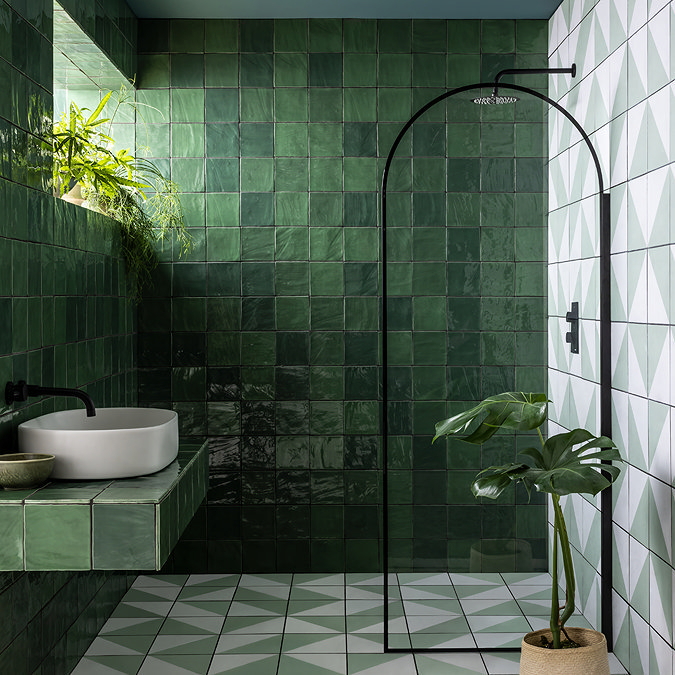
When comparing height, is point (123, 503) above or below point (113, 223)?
below

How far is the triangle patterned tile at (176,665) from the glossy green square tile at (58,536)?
0.96 m

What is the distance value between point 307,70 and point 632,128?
5.38 ft

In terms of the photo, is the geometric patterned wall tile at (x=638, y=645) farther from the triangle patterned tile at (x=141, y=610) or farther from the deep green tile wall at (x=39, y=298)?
the deep green tile wall at (x=39, y=298)

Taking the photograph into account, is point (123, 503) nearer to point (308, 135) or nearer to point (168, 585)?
point (168, 585)

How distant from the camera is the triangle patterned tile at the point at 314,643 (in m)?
2.85

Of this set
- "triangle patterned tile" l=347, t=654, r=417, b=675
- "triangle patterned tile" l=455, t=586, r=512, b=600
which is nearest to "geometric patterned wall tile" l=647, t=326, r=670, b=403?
"triangle patterned tile" l=455, t=586, r=512, b=600

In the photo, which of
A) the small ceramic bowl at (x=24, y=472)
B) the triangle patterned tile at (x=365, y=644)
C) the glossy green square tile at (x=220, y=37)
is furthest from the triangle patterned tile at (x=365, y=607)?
A: the glossy green square tile at (x=220, y=37)

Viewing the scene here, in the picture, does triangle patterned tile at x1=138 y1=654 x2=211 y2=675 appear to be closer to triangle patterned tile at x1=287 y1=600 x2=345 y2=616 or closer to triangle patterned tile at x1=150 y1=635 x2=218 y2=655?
triangle patterned tile at x1=150 y1=635 x2=218 y2=655

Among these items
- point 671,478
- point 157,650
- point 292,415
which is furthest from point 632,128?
point 157,650

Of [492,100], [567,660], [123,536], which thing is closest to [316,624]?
[567,660]

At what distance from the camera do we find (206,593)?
3436mm

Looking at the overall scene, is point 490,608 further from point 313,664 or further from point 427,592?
point 313,664

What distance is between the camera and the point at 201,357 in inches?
145

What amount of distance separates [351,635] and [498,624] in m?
0.57
